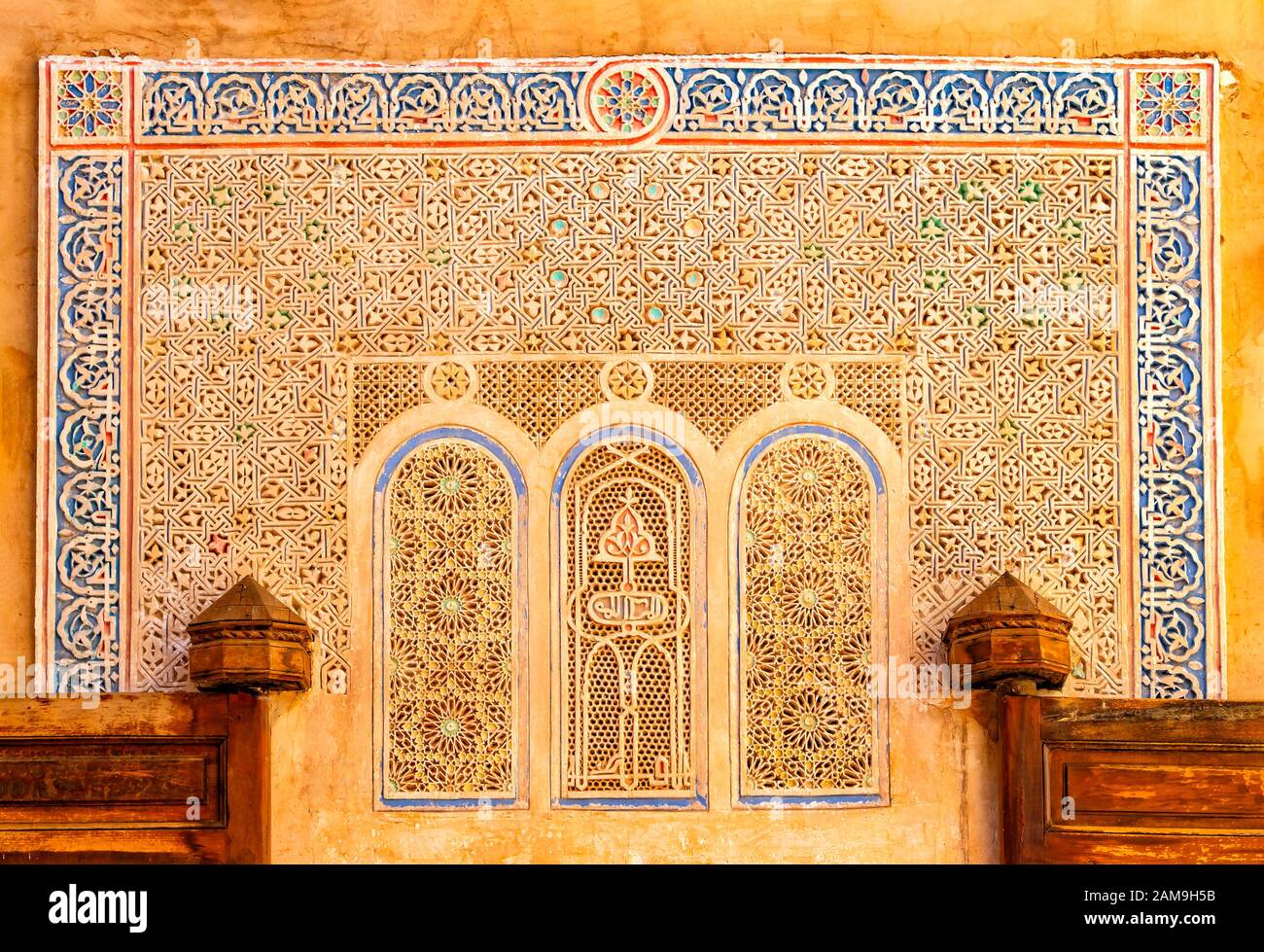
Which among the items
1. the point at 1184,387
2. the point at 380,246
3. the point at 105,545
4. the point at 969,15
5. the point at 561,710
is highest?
the point at 969,15

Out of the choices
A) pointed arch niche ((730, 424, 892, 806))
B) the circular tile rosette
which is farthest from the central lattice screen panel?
the circular tile rosette

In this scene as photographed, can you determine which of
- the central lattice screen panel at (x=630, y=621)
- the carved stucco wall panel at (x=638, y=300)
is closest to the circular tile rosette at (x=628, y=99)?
the carved stucco wall panel at (x=638, y=300)

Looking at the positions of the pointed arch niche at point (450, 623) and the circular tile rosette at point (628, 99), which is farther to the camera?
the circular tile rosette at point (628, 99)

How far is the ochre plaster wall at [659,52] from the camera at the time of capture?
6.78 metres

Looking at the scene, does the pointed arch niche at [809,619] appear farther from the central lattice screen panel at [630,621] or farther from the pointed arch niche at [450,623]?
the pointed arch niche at [450,623]

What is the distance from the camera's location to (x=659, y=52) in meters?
7.14

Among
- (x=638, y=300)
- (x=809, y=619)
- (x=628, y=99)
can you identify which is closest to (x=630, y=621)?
(x=809, y=619)

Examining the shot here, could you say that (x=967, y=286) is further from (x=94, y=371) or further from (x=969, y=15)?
(x=94, y=371)

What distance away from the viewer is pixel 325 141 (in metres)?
7.08

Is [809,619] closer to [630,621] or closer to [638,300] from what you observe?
[630,621]

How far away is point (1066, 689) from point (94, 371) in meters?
3.16

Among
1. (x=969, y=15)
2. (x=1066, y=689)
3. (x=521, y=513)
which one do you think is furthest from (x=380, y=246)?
(x=1066, y=689)

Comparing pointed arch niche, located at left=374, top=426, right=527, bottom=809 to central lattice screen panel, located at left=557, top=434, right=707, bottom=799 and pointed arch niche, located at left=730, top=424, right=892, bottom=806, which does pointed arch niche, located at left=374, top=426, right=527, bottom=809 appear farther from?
pointed arch niche, located at left=730, top=424, right=892, bottom=806
